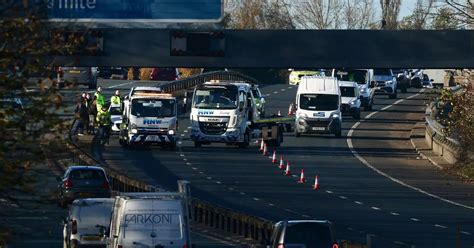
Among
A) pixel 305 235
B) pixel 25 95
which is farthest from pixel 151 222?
pixel 25 95

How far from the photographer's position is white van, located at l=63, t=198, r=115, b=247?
1108 inches

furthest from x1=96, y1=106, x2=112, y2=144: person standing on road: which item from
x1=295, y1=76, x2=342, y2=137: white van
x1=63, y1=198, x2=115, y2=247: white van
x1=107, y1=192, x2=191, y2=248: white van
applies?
x1=107, y1=192, x2=191, y2=248: white van

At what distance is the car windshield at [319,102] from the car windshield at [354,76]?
1798cm

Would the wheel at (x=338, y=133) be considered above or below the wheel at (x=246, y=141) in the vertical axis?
below

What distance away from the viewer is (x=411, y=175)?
4950 centimetres

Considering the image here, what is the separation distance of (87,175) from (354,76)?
45761mm

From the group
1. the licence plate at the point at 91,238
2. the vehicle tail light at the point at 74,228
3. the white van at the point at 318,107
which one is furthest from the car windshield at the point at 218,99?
the vehicle tail light at the point at 74,228

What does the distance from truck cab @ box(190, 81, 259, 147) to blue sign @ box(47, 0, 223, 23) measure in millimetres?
41757

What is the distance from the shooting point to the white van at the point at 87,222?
28.1 m

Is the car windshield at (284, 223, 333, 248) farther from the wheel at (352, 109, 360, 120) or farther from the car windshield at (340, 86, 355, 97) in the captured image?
the wheel at (352, 109, 360, 120)

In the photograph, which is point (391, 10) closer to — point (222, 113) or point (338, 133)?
point (338, 133)

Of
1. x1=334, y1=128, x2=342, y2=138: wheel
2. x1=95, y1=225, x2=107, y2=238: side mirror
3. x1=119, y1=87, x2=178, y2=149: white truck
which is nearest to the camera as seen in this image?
x1=95, y1=225, x2=107, y2=238: side mirror

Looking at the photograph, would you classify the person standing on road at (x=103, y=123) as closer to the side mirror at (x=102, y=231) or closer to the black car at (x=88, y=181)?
the black car at (x=88, y=181)

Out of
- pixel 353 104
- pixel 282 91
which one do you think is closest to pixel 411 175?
pixel 353 104
